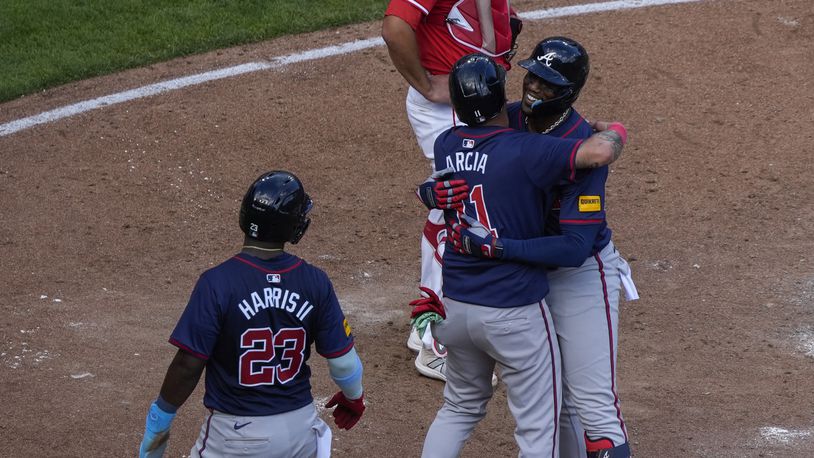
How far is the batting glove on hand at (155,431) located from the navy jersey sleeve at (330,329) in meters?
0.56

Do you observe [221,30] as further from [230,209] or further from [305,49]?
[230,209]

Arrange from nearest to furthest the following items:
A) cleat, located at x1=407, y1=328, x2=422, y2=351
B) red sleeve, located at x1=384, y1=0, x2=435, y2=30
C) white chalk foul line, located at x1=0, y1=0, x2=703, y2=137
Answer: red sleeve, located at x1=384, y1=0, x2=435, y2=30
cleat, located at x1=407, y1=328, x2=422, y2=351
white chalk foul line, located at x1=0, y1=0, x2=703, y2=137

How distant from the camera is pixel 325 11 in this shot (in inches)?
404

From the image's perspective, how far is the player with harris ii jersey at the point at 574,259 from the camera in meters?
4.21

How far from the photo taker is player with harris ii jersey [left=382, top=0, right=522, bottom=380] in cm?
571

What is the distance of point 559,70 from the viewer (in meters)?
4.43

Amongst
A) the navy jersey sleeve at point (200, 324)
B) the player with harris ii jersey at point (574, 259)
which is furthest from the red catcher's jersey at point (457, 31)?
the navy jersey sleeve at point (200, 324)

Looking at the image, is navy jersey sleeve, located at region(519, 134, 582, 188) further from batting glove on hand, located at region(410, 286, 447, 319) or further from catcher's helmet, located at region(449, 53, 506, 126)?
batting glove on hand, located at region(410, 286, 447, 319)

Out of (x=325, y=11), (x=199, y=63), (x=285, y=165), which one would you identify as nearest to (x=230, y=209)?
(x=285, y=165)

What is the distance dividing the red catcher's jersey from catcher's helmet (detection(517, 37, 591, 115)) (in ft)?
4.53

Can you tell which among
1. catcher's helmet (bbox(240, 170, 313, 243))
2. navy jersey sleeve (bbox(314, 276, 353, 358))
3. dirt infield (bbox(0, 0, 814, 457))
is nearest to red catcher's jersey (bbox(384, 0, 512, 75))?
dirt infield (bbox(0, 0, 814, 457))

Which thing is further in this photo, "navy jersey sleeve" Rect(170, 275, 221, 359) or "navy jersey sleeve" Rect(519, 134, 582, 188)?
"navy jersey sleeve" Rect(519, 134, 582, 188)

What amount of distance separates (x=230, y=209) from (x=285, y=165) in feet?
2.09

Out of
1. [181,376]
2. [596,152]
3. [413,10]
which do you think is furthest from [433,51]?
[181,376]
